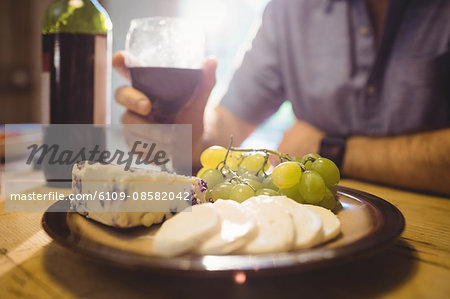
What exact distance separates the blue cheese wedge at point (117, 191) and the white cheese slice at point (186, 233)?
3.2 inches

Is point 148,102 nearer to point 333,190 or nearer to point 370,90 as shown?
point 333,190

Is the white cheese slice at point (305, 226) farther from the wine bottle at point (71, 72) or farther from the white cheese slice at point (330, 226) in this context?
the wine bottle at point (71, 72)

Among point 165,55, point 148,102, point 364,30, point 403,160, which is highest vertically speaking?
point 364,30

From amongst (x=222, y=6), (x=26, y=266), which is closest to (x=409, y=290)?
(x=26, y=266)

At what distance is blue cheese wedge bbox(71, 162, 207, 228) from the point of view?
49 centimetres

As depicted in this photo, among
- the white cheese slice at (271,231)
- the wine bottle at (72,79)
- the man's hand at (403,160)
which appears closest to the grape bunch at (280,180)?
the white cheese slice at (271,231)

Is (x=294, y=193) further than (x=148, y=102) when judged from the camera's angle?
No

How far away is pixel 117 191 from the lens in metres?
0.50

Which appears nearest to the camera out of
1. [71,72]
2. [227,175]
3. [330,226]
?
[330,226]

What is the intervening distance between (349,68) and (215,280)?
1.07 metres

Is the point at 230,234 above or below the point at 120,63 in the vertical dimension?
below

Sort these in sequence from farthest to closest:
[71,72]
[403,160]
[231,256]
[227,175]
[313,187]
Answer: [403,160] → [71,72] → [227,175] → [313,187] → [231,256]

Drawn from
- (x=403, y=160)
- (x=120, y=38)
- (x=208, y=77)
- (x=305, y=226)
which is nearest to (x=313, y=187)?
(x=305, y=226)

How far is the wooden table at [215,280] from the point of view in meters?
0.38
